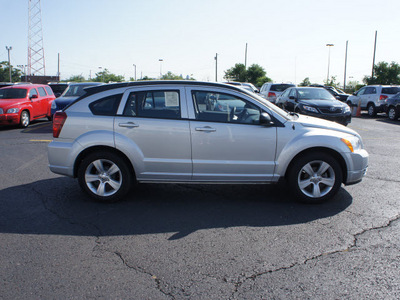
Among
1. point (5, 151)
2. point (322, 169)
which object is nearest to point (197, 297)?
point (322, 169)

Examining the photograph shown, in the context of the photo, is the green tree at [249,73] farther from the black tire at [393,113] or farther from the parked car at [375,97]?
the black tire at [393,113]

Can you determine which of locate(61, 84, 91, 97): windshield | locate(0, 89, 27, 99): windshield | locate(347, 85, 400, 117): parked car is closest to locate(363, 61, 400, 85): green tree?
locate(347, 85, 400, 117): parked car

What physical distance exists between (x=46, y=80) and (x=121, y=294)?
57.5 m

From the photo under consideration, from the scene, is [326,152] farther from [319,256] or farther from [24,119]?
[24,119]

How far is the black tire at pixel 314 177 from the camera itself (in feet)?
17.3

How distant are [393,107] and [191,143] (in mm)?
17125

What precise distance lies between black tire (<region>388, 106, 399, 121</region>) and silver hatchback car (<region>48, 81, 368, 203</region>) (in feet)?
49.9

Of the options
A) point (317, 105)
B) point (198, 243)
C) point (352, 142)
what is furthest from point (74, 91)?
point (198, 243)

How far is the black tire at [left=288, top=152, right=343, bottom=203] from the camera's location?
5.26 m

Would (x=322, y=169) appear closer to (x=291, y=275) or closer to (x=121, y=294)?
(x=291, y=275)

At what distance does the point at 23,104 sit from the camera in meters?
14.3

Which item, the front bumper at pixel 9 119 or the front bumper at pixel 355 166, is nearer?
the front bumper at pixel 355 166

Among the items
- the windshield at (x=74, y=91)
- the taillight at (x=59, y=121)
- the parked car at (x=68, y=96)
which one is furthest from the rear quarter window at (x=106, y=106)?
the windshield at (x=74, y=91)

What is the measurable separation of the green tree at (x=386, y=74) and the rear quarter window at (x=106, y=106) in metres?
40.6
